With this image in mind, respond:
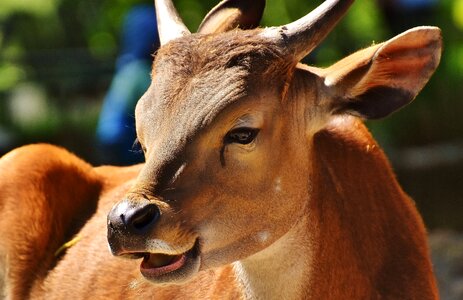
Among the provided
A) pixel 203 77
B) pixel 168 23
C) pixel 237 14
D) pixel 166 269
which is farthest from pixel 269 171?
pixel 237 14

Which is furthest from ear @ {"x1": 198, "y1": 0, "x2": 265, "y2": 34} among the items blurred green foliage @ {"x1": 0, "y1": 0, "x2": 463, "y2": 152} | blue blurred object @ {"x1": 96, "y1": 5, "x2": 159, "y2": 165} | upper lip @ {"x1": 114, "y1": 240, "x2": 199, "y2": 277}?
blurred green foliage @ {"x1": 0, "y1": 0, "x2": 463, "y2": 152}

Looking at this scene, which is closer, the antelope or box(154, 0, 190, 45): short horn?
the antelope

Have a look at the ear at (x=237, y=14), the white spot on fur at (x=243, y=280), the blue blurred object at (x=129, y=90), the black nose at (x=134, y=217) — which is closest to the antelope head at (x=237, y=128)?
the black nose at (x=134, y=217)

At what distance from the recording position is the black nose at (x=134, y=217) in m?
4.66

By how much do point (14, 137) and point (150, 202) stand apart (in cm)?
1118

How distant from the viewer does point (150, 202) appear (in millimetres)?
4703

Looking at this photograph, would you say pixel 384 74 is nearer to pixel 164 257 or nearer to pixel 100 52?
pixel 164 257

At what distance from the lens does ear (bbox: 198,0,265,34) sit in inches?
236

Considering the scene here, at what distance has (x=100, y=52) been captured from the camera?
16.1 meters

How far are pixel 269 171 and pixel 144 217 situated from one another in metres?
0.61

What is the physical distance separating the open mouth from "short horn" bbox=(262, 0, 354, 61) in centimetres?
94

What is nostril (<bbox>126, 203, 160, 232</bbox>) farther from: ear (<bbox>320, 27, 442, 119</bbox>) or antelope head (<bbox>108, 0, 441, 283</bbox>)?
ear (<bbox>320, 27, 442, 119</bbox>)

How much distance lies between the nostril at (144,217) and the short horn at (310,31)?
94cm

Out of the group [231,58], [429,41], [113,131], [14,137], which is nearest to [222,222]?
[231,58]
